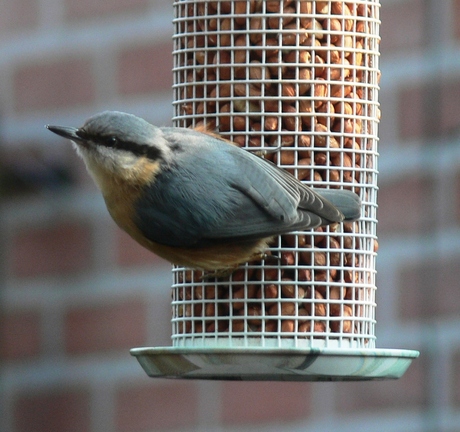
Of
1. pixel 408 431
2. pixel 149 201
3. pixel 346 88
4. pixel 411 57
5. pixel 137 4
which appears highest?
pixel 137 4

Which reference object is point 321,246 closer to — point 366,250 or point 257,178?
point 366,250

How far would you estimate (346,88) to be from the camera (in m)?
2.73

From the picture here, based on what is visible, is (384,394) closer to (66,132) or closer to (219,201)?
(219,201)

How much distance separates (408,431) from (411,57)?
1066mm

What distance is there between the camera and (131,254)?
3617 mm

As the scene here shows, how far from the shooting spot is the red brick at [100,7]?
366cm

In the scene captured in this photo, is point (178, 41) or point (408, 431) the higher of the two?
point (178, 41)

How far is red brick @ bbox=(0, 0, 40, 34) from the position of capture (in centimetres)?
387

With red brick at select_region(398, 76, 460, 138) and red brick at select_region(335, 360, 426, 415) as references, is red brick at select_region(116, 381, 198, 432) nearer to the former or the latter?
red brick at select_region(335, 360, 426, 415)

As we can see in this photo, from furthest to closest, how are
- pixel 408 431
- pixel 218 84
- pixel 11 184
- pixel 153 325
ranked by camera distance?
1. pixel 11 184
2. pixel 153 325
3. pixel 408 431
4. pixel 218 84

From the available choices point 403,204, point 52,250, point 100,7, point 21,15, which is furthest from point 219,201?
point 21,15

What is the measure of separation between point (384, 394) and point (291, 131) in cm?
100

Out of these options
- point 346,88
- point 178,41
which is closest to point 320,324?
point 346,88

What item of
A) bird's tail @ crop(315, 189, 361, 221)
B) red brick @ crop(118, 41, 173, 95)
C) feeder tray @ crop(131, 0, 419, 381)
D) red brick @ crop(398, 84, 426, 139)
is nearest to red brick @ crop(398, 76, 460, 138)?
red brick @ crop(398, 84, 426, 139)
